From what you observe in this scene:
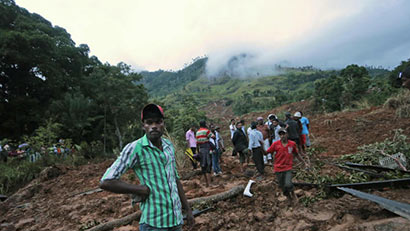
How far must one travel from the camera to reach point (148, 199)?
1596 millimetres

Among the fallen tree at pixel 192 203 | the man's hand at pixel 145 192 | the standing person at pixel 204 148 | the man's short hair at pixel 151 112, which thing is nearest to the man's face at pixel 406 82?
the man's short hair at pixel 151 112

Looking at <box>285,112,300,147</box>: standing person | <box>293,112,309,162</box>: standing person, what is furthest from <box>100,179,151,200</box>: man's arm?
<box>293,112,309,162</box>: standing person

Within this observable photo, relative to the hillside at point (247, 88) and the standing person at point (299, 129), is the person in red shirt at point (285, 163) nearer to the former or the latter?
the standing person at point (299, 129)

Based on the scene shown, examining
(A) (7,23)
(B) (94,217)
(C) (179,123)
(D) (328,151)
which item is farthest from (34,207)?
(A) (7,23)

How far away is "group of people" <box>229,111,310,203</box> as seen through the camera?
3.98 metres

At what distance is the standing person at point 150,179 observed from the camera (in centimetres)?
150

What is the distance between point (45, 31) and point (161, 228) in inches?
894

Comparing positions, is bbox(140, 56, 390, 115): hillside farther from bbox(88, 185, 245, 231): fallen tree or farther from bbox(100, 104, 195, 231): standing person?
bbox(100, 104, 195, 231): standing person

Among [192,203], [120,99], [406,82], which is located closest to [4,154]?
[120,99]

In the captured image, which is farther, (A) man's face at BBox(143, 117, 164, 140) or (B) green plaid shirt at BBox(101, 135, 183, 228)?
(A) man's face at BBox(143, 117, 164, 140)

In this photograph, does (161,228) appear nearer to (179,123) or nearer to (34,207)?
(34,207)

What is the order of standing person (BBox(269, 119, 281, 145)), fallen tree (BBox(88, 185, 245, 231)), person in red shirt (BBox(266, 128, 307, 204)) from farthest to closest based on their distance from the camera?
standing person (BBox(269, 119, 281, 145)) → fallen tree (BBox(88, 185, 245, 231)) → person in red shirt (BBox(266, 128, 307, 204))

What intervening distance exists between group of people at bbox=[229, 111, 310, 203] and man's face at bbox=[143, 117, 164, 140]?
2726mm

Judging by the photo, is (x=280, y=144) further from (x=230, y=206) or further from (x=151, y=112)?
(x=151, y=112)
